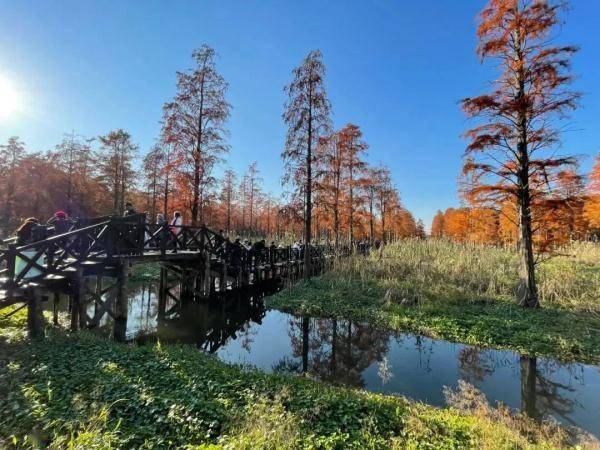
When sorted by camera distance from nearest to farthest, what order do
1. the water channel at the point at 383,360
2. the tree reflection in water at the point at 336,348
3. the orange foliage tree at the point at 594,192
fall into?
the water channel at the point at 383,360 → the tree reflection in water at the point at 336,348 → the orange foliage tree at the point at 594,192

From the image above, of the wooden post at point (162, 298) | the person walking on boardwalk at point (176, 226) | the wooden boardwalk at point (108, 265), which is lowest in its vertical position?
the wooden post at point (162, 298)

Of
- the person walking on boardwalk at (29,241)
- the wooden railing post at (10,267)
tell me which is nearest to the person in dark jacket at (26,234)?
the person walking on boardwalk at (29,241)

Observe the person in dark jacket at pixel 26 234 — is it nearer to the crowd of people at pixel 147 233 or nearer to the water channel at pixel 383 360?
the crowd of people at pixel 147 233

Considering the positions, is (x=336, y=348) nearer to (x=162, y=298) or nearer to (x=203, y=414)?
(x=203, y=414)

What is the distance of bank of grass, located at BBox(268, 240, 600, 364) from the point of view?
8.20 metres

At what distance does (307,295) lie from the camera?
1302 centimetres

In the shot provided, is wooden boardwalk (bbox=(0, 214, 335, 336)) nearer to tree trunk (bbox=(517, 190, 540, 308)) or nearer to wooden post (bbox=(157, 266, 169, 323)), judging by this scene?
wooden post (bbox=(157, 266, 169, 323))

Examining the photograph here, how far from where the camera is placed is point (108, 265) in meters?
9.62

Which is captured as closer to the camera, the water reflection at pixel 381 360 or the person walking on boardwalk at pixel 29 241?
the water reflection at pixel 381 360

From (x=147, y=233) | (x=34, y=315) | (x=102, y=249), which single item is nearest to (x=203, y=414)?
(x=34, y=315)

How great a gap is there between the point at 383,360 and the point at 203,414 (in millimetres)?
5262

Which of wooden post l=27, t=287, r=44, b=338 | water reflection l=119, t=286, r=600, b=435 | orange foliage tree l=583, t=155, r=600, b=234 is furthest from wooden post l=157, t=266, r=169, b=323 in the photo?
orange foliage tree l=583, t=155, r=600, b=234

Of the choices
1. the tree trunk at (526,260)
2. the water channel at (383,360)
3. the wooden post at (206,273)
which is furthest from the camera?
the wooden post at (206,273)

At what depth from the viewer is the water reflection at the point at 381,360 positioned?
6090mm
